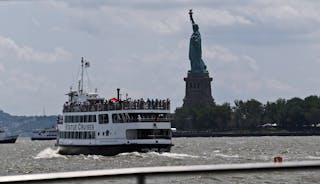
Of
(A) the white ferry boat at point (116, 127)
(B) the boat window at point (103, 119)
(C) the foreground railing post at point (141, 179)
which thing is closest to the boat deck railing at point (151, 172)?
(C) the foreground railing post at point (141, 179)

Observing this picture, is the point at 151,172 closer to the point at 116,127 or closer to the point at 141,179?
the point at 141,179

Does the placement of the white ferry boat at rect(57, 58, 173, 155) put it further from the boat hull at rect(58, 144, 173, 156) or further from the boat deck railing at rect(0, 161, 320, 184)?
the boat deck railing at rect(0, 161, 320, 184)

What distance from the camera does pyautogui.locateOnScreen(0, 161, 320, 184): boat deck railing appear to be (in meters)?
9.24

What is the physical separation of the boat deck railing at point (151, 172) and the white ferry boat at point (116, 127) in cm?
7486

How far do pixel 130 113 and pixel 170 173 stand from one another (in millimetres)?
78310

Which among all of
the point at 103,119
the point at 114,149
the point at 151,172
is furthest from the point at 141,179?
the point at 103,119

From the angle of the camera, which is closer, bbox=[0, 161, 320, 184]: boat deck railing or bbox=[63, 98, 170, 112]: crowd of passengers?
bbox=[0, 161, 320, 184]: boat deck railing

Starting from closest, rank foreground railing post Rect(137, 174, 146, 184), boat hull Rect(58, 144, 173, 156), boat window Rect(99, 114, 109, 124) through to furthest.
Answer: foreground railing post Rect(137, 174, 146, 184) < boat hull Rect(58, 144, 173, 156) < boat window Rect(99, 114, 109, 124)

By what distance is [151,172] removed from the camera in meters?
9.38

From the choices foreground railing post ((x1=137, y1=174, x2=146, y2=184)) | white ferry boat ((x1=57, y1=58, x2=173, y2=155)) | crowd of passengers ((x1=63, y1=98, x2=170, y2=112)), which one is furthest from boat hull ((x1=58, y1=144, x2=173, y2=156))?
foreground railing post ((x1=137, y1=174, x2=146, y2=184))

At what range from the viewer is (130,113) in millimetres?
87562

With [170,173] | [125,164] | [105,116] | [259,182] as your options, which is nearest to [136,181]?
[170,173]

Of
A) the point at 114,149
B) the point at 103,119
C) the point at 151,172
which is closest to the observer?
the point at 151,172

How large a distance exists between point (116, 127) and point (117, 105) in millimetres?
2606
